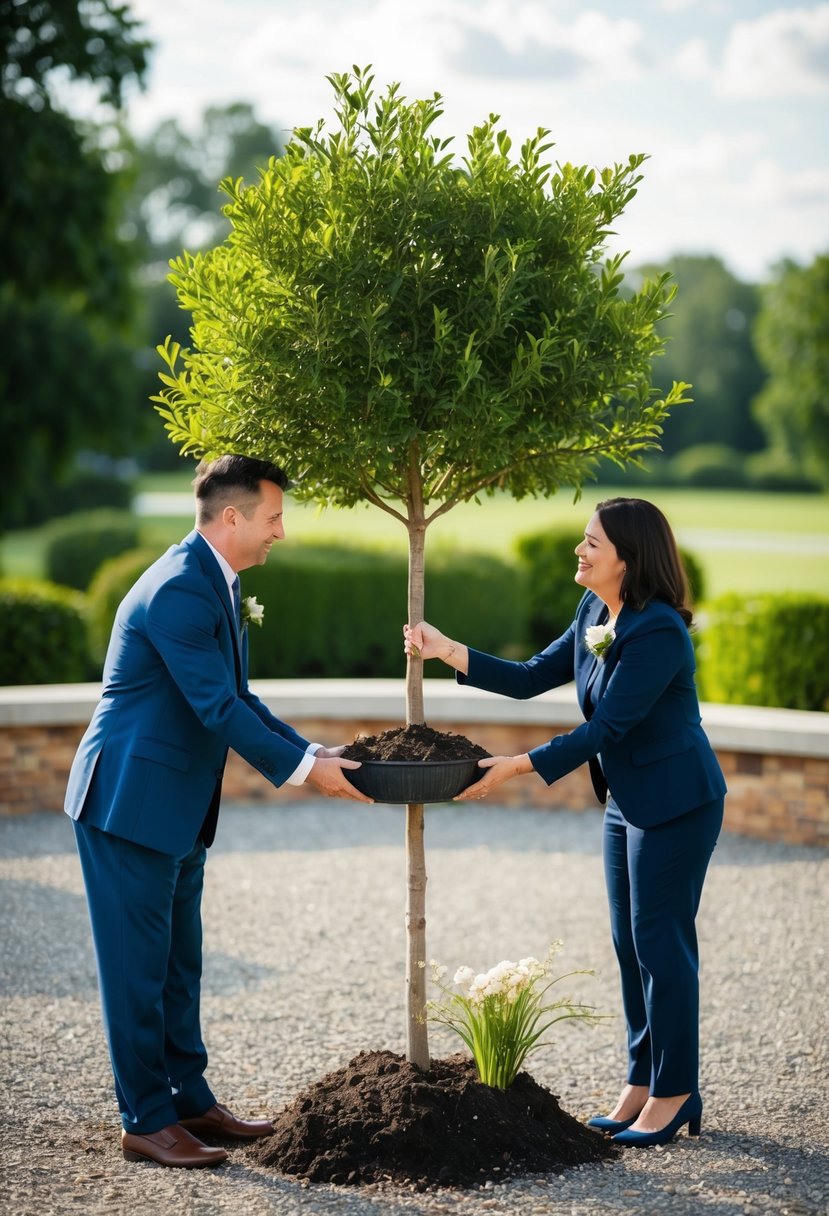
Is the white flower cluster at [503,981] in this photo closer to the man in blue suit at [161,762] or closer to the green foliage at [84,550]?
the man in blue suit at [161,762]

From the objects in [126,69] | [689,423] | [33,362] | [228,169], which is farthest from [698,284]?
[126,69]

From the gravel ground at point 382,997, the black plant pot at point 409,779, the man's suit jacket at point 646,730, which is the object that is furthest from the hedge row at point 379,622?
the black plant pot at point 409,779

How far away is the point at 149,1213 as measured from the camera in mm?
3512

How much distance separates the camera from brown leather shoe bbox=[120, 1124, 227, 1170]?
383 centimetres

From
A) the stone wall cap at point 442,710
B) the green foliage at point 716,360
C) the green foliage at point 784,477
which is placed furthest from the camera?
the green foliage at point 716,360

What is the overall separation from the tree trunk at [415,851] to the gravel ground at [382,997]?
0.54 m

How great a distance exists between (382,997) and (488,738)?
10.4ft

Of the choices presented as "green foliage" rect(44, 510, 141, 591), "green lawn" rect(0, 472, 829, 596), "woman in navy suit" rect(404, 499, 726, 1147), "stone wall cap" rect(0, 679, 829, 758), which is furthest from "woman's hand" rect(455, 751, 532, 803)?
"green foliage" rect(44, 510, 141, 591)

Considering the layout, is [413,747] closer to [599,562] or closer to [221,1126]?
[599,562]

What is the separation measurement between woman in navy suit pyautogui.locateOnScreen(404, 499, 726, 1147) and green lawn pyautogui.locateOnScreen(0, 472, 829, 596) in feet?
24.5

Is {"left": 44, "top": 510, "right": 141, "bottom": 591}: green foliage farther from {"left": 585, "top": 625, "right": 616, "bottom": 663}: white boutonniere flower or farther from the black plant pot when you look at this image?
the black plant pot

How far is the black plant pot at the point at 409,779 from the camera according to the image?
3717 mm

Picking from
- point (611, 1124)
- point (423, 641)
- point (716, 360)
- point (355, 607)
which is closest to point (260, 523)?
point (423, 641)

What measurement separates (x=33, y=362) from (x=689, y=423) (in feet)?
193
